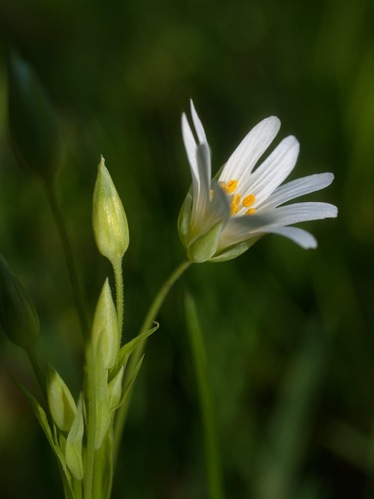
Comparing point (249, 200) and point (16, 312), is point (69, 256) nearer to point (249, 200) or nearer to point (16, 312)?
point (16, 312)

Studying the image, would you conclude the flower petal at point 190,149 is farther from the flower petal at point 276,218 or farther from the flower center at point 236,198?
the flower center at point 236,198

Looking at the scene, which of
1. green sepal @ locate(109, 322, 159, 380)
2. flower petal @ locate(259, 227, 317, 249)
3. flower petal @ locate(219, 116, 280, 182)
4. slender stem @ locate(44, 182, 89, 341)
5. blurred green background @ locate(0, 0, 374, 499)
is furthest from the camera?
blurred green background @ locate(0, 0, 374, 499)

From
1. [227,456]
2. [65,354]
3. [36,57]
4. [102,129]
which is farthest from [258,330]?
[36,57]

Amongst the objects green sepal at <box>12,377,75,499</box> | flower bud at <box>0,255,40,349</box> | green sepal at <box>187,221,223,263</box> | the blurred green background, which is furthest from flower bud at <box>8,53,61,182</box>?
the blurred green background

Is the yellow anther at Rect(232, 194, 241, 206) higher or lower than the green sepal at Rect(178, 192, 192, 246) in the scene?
higher

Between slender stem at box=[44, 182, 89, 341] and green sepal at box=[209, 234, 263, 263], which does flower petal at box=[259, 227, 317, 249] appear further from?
slender stem at box=[44, 182, 89, 341]

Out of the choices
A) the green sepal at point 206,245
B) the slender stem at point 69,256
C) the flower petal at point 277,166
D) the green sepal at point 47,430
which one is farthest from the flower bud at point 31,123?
the flower petal at point 277,166

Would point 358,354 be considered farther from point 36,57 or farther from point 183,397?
point 36,57
